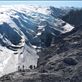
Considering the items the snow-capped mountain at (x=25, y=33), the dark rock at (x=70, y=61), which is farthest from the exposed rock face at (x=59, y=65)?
the snow-capped mountain at (x=25, y=33)

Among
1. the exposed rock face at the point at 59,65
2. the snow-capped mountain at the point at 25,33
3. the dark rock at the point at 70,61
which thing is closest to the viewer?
the exposed rock face at the point at 59,65

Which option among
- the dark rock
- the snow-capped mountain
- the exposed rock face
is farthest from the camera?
the snow-capped mountain

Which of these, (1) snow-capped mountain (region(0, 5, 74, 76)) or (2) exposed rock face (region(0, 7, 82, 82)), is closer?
(2) exposed rock face (region(0, 7, 82, 82))

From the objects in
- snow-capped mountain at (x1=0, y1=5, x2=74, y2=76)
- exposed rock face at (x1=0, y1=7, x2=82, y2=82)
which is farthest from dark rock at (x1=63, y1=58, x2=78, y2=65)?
snow-capped mountain at (x1=0, y1=5, x2=74, y2=76)

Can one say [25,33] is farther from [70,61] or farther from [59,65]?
[59,65]

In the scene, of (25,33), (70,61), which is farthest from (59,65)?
(25,33)

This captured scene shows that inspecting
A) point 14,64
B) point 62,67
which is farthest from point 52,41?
point 62,67

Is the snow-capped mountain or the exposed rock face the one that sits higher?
the exposed rock face

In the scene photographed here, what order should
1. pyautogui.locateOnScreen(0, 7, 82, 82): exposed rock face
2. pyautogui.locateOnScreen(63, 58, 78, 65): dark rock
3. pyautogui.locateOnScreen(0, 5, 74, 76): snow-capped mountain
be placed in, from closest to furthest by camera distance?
pyautogui.locateOnScreen(0, 7, 82, 82): exposed rock face → pyautogui.locateOnScreen(63, 58, 78, 65): dark rock → pyautogui.locateOnScreen(0, 5, 74, 76): snow-capped mountain

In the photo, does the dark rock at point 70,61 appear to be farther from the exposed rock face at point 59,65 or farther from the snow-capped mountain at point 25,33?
the snow-capped mountain at point 25,33

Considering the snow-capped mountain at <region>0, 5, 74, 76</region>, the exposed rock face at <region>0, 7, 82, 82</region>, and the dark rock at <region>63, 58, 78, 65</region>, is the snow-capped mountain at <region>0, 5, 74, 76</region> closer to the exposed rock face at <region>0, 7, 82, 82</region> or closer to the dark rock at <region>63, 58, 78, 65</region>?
the exposed rock face at <region>0, 7, 82, 82</region>

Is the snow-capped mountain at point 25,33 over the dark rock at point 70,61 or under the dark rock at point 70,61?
under
